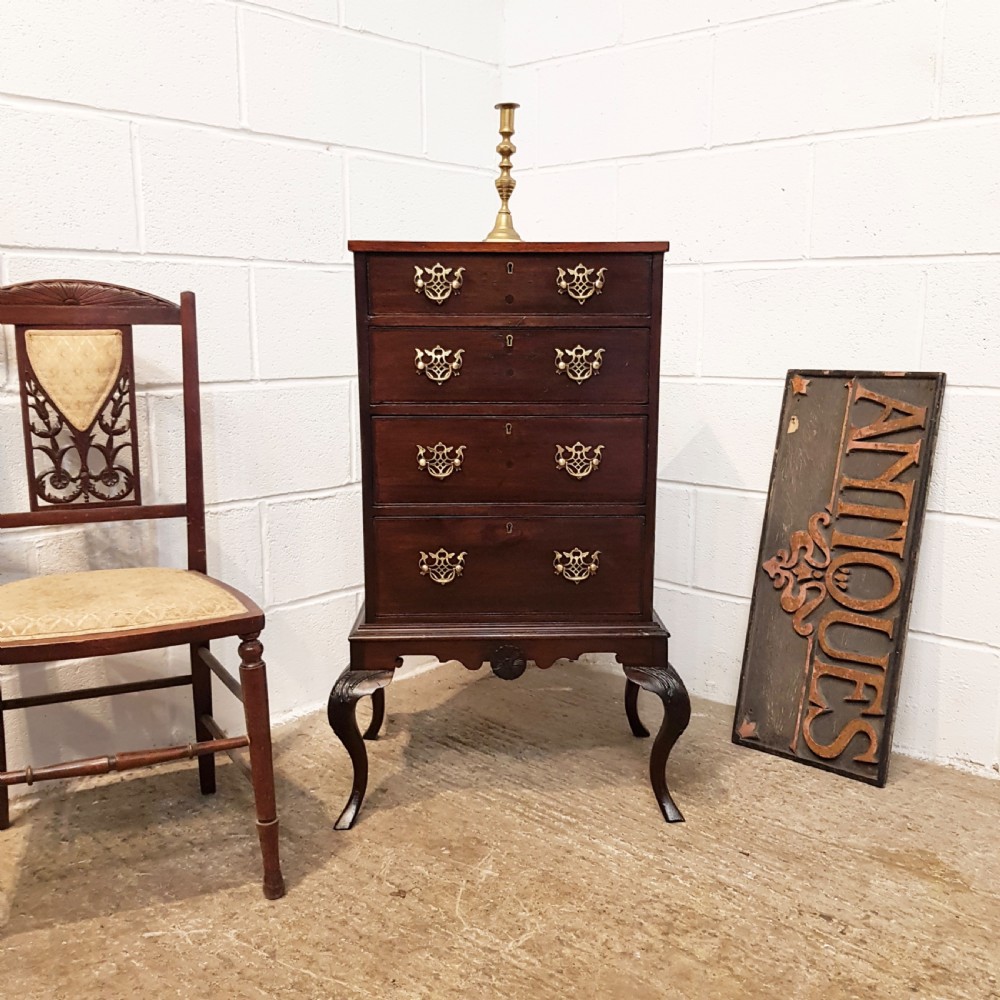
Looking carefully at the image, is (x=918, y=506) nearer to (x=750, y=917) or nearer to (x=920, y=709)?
(x=920, y=709)

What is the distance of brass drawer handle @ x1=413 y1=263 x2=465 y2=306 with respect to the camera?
5.65ft

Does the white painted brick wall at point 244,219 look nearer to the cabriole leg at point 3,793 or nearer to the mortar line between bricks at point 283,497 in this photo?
the mortar line between bricks at point 283,497

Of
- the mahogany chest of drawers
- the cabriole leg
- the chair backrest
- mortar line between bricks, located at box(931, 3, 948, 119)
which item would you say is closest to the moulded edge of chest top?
the mahogany chest of drawers

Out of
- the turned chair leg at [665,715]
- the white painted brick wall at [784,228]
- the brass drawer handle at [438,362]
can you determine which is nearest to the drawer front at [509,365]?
the brass drawer handle at [438,362]

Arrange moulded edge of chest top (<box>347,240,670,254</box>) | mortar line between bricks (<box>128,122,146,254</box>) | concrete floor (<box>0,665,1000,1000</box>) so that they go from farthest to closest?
mortar line between bricks (<box>128,122,146,254</box>)
moulded edge of chest top (<box>347,240,670,254</box>)
concrete floor (<box>0,665,1000,1000</box>)

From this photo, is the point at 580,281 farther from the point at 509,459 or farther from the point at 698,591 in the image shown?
the point at 698,591

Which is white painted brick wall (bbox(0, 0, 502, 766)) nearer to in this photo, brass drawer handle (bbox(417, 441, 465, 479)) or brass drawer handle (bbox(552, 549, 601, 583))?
brass drawer handle (bbox(417, 441, 465, 479))

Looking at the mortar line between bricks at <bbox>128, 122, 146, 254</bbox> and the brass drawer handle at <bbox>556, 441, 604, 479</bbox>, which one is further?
the mortar line between bricks at <bbox>128, 122, 146, 254</bbox>

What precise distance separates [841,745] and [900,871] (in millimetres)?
391

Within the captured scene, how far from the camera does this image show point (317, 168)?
223 cm

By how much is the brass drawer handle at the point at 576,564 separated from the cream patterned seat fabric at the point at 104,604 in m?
0.61

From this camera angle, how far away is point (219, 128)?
6.73ft

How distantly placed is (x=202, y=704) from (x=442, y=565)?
23.4 inches

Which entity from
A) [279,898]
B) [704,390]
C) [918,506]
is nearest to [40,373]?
[279,898]
